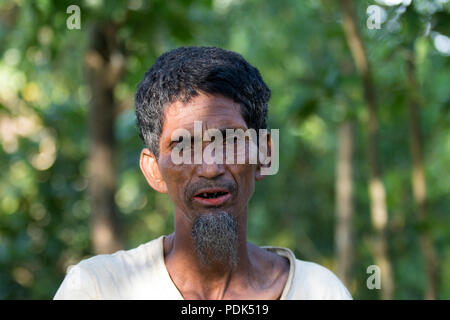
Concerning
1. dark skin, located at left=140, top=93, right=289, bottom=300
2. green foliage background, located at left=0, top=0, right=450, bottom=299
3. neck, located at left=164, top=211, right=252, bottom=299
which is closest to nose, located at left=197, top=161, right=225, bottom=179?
dark skin, located at left=140, top=93, right=289, bottom=300

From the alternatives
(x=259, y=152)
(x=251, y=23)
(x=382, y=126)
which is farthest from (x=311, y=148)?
(x=259, y=152)

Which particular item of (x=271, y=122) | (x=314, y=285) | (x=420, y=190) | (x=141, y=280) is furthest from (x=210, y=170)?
(x=271, y=122)

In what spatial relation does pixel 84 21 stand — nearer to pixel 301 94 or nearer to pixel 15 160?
pixel 301 94

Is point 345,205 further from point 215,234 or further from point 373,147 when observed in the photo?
Result: point 215,234

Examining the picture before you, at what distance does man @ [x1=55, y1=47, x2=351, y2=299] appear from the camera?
1.61m

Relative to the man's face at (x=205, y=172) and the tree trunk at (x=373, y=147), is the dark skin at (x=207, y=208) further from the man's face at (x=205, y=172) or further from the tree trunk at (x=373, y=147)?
the tree trunk at (x=373, y=147)

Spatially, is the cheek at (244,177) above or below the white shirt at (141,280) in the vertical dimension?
above

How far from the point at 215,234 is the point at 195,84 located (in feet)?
1.24

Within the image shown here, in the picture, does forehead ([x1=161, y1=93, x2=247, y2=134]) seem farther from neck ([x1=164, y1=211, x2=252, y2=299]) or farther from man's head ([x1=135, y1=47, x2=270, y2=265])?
neck ([x1=164, y1=211, x2=252, y2=299])

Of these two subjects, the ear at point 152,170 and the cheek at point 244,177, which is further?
the ear at point 152,170

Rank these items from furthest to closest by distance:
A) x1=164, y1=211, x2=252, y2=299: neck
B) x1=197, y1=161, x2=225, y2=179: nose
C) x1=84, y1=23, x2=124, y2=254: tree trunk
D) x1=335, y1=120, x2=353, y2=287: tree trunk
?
x1=335, y1=120, x2=353, y2=287: tree trunk → x1=84, y1=23, x2=124, y2=254: tree trunk → x1=164, y1=211, x2=252, y2=299: neck → x1=197, y1=161, x2=225, y2=179: nose

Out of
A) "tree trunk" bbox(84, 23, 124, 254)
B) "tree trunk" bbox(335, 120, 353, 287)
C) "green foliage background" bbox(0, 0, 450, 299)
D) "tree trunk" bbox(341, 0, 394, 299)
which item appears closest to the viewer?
"tree trunk" bbox(341, 0, 394, 299)

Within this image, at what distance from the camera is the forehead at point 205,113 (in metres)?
→ 1.62

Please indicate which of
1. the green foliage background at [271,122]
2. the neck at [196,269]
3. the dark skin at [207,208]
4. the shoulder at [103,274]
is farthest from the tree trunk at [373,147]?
the shoulder at [103,274]
